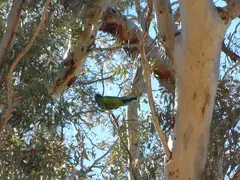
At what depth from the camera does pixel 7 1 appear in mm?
4309

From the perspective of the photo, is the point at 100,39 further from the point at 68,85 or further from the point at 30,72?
the point at 30,72

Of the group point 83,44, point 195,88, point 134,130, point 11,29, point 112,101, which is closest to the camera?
point 195,88

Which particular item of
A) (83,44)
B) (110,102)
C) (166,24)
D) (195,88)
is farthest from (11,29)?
(195,88)

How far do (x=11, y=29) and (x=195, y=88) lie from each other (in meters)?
1.43

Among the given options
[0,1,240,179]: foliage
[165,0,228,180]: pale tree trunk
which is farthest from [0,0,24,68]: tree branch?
[165,0,228,180]: pale tree trunk

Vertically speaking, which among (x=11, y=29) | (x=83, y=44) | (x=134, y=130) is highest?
(x=83, y=44)

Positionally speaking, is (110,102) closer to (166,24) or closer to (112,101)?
(112,101)

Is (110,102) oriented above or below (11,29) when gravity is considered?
below

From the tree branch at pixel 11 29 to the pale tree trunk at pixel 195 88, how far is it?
1.25m

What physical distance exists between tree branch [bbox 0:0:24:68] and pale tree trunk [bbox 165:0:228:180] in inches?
49.0

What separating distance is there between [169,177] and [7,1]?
215 cm

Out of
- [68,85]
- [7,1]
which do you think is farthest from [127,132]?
[7,1]

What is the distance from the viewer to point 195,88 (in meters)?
2.82

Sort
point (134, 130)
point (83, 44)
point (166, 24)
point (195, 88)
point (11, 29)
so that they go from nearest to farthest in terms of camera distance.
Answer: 1. point (195, 88)
2. point (166, 24)
3. point (11, 29)
4. point (83, 44)
5. point (134, 130)
